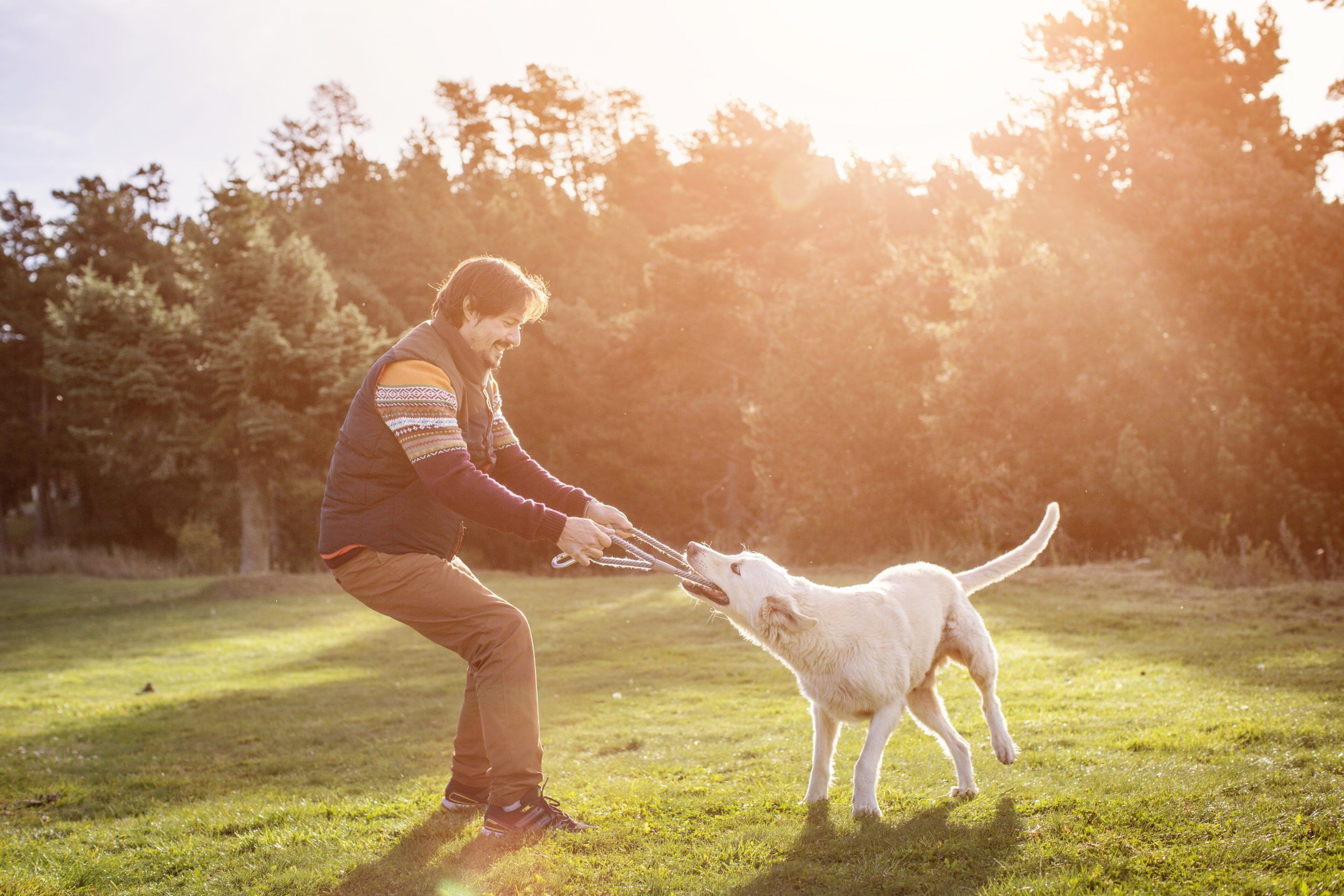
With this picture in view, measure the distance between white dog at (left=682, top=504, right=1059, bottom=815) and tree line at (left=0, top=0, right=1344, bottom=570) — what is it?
1491 centimetres

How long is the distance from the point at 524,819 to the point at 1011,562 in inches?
131

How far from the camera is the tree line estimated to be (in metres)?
19.9

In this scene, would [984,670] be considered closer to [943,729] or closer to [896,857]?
[943,729]

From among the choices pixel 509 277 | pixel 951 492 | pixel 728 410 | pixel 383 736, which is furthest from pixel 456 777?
pixel 728 410

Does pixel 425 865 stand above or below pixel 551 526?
below

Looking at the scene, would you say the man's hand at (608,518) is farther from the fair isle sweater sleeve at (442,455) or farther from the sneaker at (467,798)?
the sneaker at (467,798)

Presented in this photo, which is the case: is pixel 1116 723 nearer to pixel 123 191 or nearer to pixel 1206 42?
pixel 1206 42

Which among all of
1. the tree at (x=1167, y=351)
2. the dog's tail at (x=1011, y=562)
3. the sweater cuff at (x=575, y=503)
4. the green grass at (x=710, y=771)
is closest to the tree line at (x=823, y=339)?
the tree at (x=1167, y=351)

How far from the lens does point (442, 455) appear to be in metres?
4.11

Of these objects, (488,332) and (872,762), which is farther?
(872,762)

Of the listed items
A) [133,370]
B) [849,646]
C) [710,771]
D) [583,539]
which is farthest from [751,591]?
[133,370]

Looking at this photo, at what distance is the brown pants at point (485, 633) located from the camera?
4281 mm

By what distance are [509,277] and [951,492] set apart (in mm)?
19451

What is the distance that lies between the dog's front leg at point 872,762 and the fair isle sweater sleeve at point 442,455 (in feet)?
6.05
